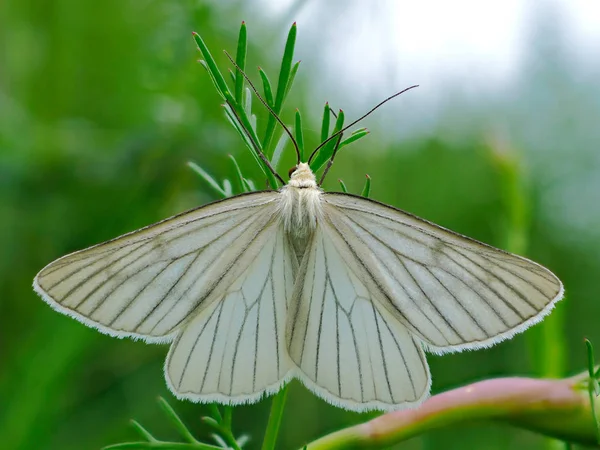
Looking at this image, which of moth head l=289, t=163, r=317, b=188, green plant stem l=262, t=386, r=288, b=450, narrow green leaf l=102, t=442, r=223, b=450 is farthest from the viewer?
moth head l=289, t=163, r=317, b=188

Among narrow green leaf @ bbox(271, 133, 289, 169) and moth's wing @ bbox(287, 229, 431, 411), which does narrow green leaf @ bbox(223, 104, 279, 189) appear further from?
moth's wing @ bbox(287, 229, 431, 411)

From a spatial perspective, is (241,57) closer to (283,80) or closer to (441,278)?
(283,80)

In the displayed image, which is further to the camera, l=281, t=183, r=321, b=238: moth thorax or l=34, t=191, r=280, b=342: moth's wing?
l=281, t=183, r=321, b=238: moth thorax

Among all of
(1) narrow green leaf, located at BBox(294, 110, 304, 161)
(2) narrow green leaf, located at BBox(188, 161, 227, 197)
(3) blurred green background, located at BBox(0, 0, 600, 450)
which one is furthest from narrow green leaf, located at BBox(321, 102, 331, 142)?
(3) blurred green background, located at BBox(0, 0, 600, 450)

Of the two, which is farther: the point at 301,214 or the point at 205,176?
the point at 301,214

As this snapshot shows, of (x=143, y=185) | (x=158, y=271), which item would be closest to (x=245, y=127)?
(x=158, y=271)

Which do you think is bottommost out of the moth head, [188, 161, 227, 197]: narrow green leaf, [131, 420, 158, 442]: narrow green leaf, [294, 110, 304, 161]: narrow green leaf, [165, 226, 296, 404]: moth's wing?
[131, 420, 158, 442]: narrow green leaf

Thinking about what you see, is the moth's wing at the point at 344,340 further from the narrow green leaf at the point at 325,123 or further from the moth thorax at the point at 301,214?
the narrow green leaf at the point at 325,123

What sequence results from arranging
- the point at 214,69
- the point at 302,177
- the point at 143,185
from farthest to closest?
the point at 143,185 < the point at 302,177 < the point at 214,69
